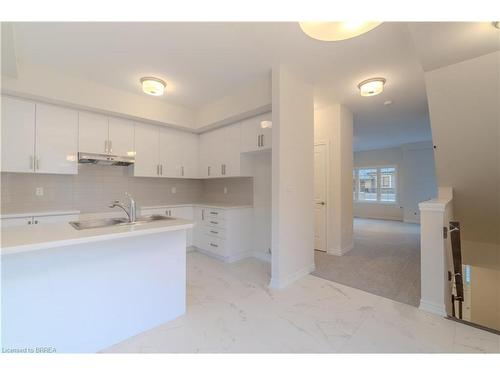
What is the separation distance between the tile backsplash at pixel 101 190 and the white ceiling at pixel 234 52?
1475 millimetres

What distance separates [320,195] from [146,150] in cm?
318

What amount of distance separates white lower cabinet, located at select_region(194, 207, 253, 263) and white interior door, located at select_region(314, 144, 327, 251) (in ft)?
4.27

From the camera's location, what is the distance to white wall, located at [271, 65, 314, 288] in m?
2.53

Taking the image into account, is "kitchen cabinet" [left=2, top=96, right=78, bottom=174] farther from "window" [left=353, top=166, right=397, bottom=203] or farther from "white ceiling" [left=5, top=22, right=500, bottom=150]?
"window" [left=353, top=166, right=397, bottom=203]

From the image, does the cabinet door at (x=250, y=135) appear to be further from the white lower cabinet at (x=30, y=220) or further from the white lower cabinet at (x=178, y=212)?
the white lower cabinet at (x=30, y=220)

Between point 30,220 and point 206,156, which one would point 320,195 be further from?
point 30,220

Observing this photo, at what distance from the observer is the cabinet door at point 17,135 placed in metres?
2.55

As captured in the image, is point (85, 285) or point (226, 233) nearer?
point (85, 285)

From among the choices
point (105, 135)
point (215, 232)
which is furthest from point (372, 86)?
point (105, 135)

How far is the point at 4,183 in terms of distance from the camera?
9.23 feet

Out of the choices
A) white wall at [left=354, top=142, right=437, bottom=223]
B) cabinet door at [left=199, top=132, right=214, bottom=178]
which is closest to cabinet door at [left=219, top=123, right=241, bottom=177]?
cabinet door at [left=199, top=132, right=214, bottom=178]

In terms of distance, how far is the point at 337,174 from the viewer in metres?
3.83

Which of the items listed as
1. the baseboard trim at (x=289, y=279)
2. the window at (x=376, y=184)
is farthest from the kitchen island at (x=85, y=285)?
the window at (x=376, y=184)
